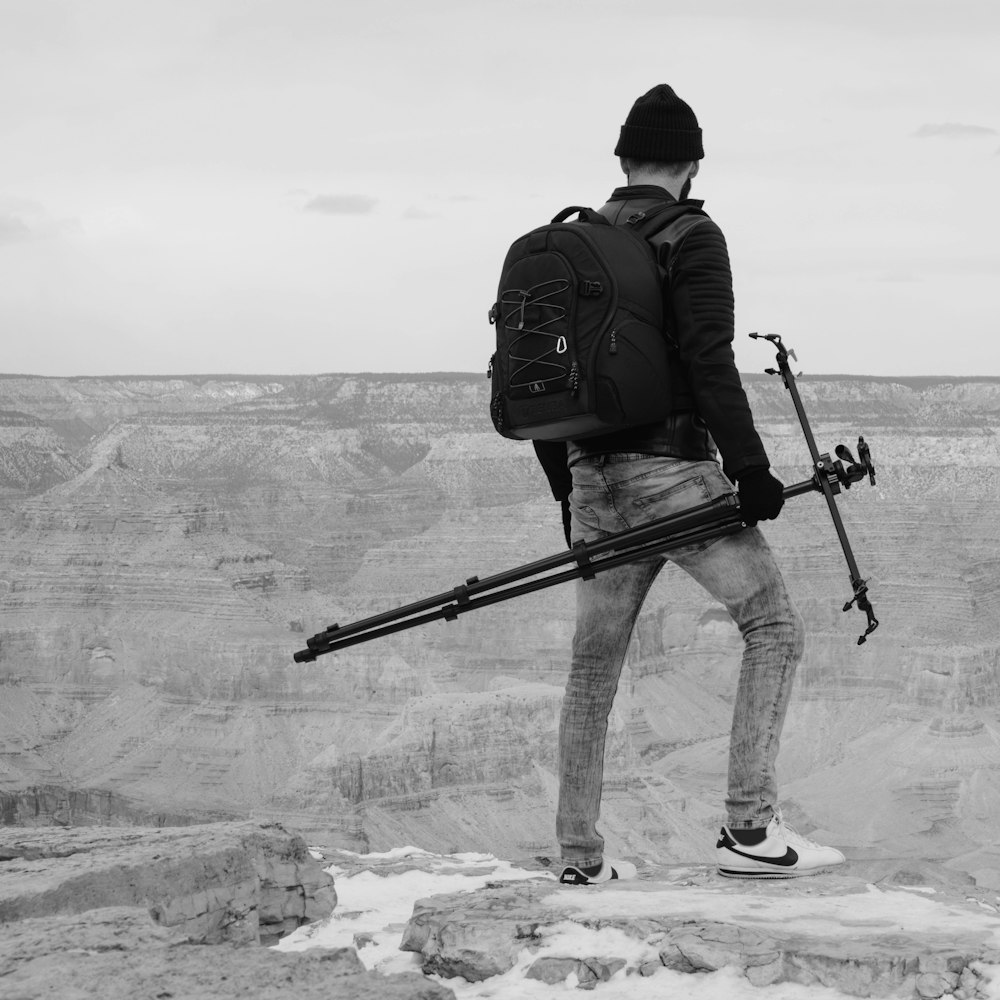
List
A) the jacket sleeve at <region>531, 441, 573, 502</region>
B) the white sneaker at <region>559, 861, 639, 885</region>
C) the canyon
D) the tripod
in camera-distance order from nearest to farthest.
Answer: the tripod, the jacket sleeve at <region>531, 441, 573, 502</region>, the white sneaker at <region>559, 861, 639, 885</region>, the canyon

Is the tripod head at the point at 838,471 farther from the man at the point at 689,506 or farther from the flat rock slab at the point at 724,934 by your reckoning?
the flat rock slab at the point at 724,934

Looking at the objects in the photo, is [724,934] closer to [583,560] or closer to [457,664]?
[583,560]

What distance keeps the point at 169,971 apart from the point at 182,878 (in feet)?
7.31

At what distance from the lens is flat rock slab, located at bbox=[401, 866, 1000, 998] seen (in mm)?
5176

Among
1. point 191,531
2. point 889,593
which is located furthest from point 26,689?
point 889,593

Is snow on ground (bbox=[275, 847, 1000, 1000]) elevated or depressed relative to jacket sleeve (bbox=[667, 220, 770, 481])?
depressed

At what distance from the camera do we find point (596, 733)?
6137 mm

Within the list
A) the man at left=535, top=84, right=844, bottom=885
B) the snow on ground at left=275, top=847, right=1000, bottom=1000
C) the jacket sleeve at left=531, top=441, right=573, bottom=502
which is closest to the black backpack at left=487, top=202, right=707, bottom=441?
the man at left=535, top=84, right=844, bottom=885

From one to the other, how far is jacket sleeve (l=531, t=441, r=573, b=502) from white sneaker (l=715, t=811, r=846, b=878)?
1.41 metres

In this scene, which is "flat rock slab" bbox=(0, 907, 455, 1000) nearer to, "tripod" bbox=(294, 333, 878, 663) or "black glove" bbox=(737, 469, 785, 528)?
"tripod" bbox=(294, 333, 878, 663)

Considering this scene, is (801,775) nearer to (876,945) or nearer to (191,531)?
(191,531)

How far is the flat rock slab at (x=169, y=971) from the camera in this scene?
429 centimetres

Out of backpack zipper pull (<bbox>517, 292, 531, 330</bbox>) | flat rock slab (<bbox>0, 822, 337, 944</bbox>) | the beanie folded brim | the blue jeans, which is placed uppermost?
the beanie folded brim

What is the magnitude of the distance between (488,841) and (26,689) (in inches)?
Result: 1341
